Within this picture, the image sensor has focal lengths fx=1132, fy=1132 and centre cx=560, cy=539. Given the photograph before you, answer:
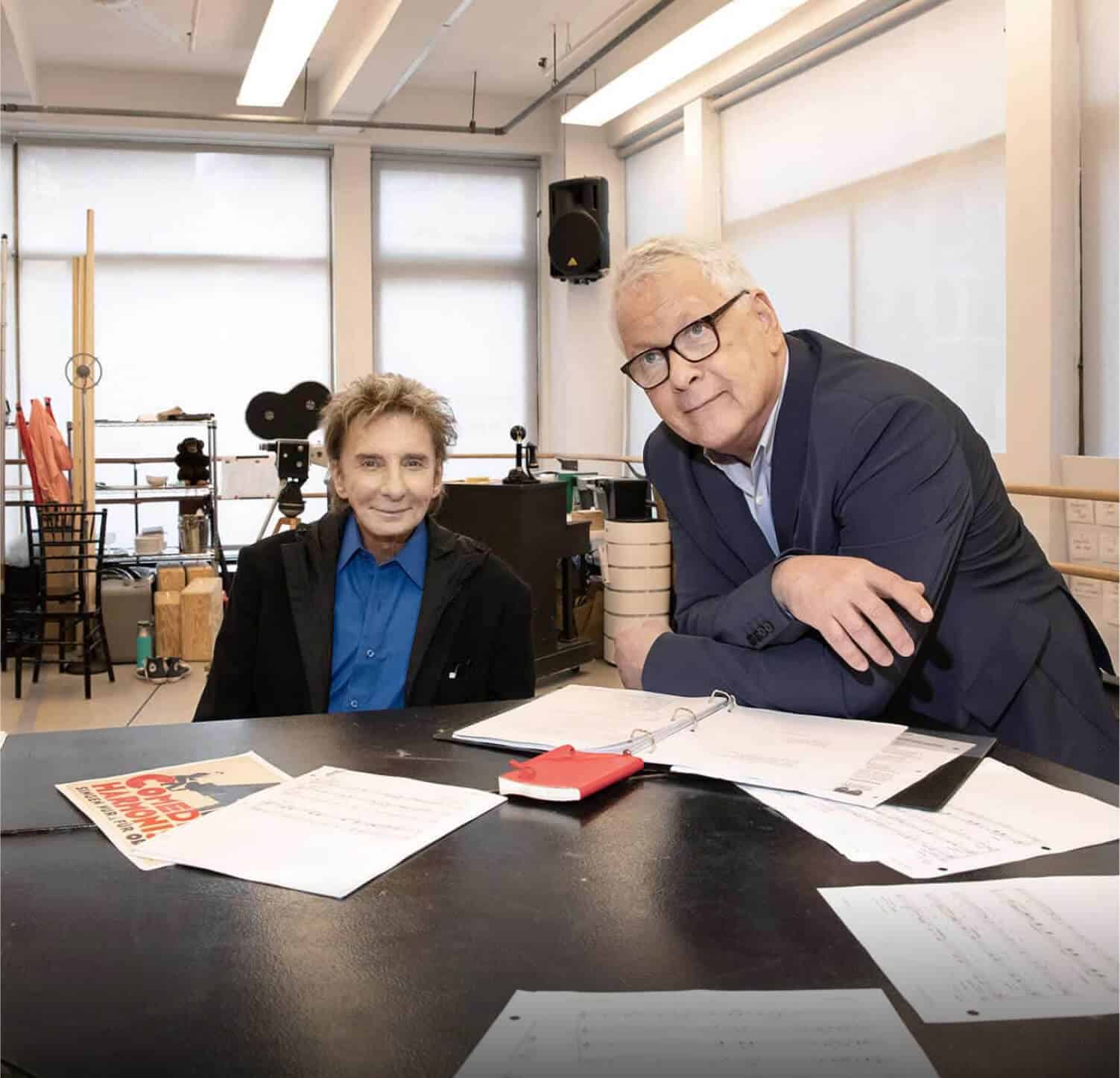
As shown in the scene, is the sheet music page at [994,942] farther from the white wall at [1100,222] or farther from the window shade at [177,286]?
the window shade at [177,286]

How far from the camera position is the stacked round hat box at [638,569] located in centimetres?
555

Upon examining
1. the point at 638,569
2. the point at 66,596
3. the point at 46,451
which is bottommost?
the point at 66,596

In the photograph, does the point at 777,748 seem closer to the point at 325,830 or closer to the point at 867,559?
the point at 867,559

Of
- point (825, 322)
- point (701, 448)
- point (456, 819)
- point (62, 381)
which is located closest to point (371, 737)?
point (456, 819)

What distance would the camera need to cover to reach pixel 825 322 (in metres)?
6.21

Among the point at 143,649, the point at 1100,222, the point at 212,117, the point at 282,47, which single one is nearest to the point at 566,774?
the point at 1100,222

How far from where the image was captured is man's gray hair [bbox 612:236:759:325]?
5.22 ft

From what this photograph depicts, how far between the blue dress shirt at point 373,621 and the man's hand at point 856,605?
0.81 metres

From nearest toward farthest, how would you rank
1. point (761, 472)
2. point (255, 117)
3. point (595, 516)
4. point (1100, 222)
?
point (761, 472)
point (1100, 222)
point (595, 516)
point (255, 117)

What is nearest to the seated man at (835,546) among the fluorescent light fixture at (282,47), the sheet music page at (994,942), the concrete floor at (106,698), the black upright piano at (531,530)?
the sheet music page at (994,942)

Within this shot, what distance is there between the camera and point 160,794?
1.12m

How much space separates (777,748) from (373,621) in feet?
3.02

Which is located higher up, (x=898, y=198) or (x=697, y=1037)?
(x=898, y=198)

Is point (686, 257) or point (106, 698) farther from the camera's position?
point (106, 698)
